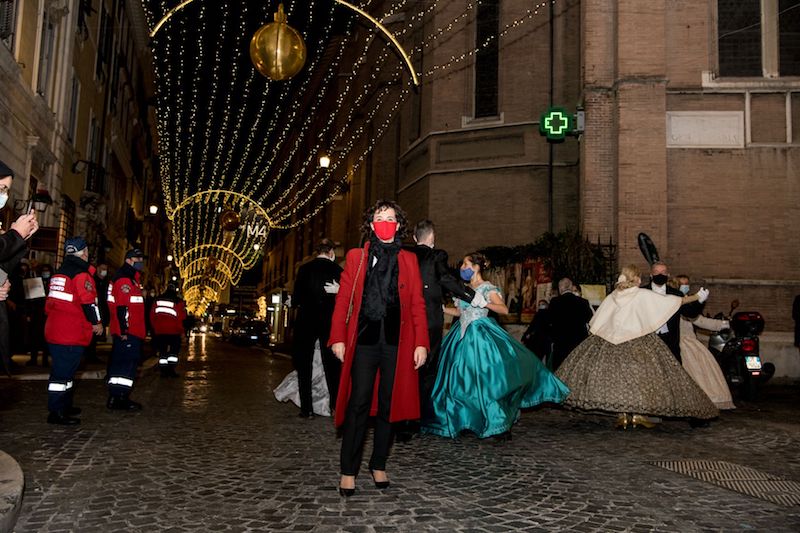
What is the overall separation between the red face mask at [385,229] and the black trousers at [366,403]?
73cm

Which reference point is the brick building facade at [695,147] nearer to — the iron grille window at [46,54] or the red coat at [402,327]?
the red coat at [402,327]

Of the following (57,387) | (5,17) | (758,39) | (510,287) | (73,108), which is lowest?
(57,387)

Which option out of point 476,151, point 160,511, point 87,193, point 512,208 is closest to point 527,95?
point 476,151

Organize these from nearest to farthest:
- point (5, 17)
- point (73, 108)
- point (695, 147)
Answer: point (5, 17), point (695, 147), point (73, 108)

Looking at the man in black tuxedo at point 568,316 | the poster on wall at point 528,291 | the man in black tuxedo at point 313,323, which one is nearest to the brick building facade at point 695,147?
the poster on wall at point 528,291

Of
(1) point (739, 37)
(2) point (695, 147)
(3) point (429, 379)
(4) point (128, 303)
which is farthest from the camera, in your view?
(1) point (739, 37)

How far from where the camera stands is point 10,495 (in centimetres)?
360

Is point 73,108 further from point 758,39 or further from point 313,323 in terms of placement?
point 758,39

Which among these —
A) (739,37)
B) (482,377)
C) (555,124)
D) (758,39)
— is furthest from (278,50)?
(758,39)

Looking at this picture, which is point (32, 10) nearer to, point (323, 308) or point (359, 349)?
point (323, 308)

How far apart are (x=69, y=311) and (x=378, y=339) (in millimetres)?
3963

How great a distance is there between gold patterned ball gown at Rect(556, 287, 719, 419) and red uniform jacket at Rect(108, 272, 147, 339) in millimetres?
5092

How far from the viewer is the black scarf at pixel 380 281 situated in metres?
4.39

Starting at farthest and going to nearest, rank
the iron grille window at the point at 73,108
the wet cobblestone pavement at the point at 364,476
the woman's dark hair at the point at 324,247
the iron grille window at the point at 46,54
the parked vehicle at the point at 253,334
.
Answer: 1. the parked vehicle at the point at 253,334
2. the iron grille window at the point at 73,108
3. the iron grille window at the point at 46,54
4. the woman's dark hair at the point at 324,247
5. the wet cobblestone pavement at the point at 364,476
